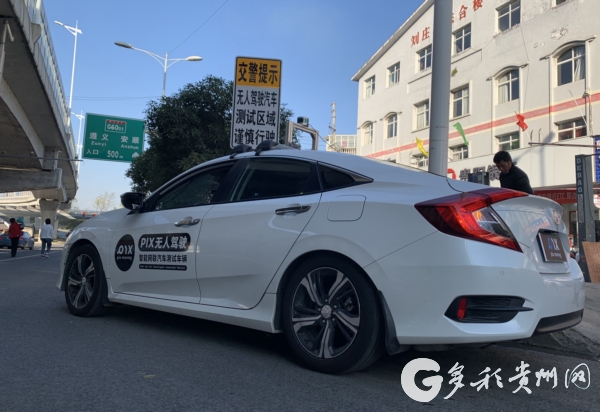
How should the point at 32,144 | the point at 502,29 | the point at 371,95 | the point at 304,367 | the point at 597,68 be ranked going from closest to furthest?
the point at 304,367 < the point at 597,68 < the point at 32,144 < the point at 502,29 < the point at 371,95

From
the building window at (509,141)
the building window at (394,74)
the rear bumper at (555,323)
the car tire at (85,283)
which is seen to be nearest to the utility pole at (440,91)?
the rear bumper at (555,323)

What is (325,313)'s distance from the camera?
3.28 metres

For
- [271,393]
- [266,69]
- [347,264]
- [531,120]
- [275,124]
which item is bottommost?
[271,393]

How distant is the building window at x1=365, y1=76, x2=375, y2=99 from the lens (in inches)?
1420

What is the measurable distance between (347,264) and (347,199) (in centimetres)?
42

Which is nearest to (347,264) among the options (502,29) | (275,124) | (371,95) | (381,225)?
(381,225)

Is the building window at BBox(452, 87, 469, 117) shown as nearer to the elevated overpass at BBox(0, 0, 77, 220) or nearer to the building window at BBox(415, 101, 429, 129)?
the building window at BBox(415, 101, 429, 129)

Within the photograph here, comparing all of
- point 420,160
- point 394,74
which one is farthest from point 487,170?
point 394,74

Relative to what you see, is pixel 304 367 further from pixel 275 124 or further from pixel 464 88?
pixel 464 88

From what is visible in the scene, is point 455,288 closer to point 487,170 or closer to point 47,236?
point 47,236

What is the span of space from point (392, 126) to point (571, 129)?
43.3ft

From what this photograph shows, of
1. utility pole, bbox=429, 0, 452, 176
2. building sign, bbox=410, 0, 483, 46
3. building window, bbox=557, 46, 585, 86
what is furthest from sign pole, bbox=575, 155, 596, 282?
building sign, bbox=410, 0, 483, 46

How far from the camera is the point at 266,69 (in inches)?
319

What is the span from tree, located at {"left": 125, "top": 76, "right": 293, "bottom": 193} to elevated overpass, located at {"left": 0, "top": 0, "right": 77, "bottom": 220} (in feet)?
12.4
